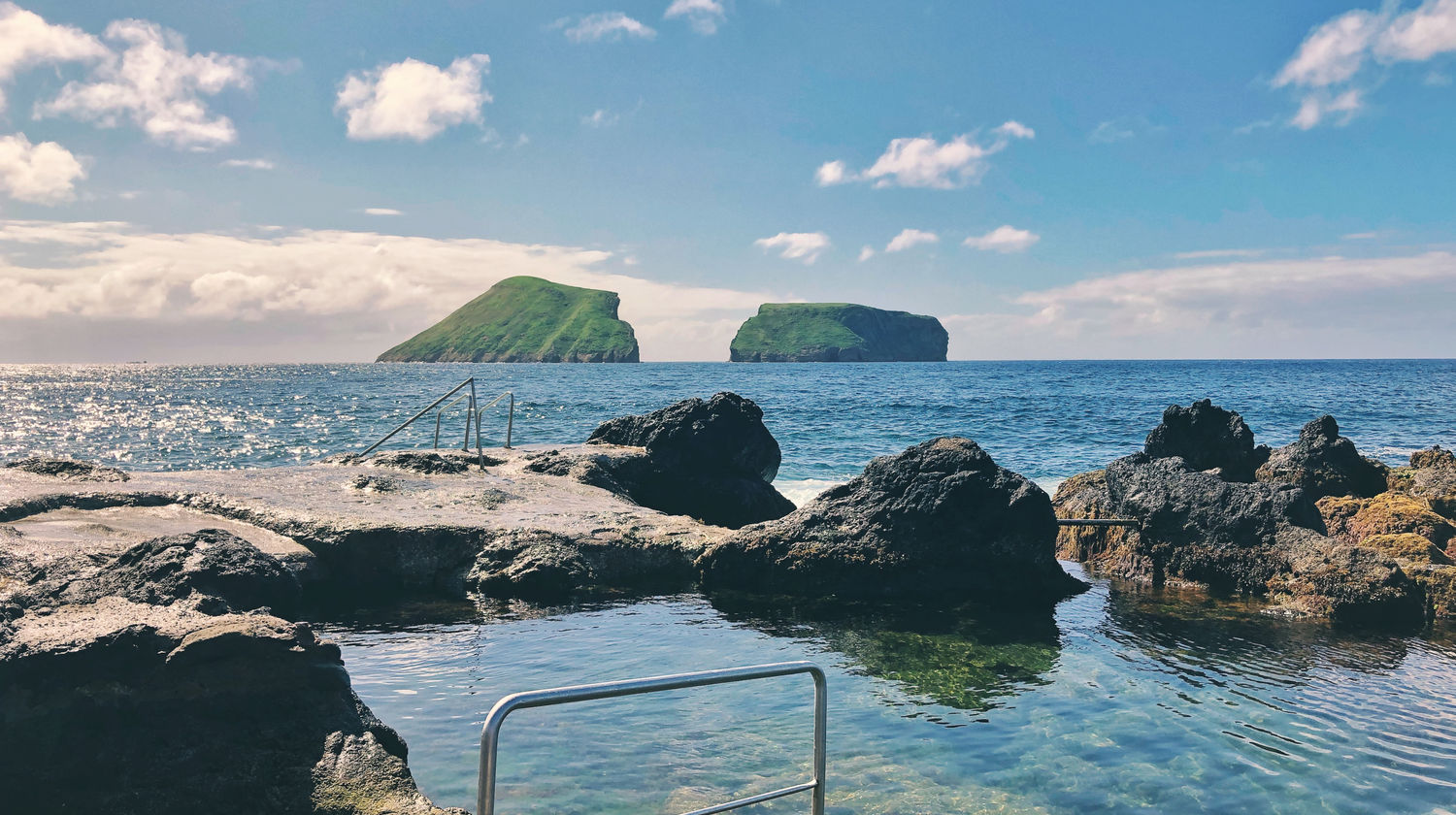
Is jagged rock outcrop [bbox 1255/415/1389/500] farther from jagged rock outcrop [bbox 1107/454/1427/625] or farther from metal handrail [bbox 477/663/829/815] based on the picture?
metal handrail [bbox 477/663/829/815]

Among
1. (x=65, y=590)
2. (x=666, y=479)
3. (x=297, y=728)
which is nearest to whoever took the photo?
(x=297, y=728)

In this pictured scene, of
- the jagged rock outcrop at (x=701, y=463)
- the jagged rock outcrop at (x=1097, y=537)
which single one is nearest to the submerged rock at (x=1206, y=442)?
the jagged rock outcrop at (x=1097, y=537)

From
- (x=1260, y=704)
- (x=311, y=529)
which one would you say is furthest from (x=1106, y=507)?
(x=311, y=529)

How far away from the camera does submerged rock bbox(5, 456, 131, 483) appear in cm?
1206

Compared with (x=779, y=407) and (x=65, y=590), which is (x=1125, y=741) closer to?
(x=65, y=590)

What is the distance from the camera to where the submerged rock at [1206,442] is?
55.2 feet

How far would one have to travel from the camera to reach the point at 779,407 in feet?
183

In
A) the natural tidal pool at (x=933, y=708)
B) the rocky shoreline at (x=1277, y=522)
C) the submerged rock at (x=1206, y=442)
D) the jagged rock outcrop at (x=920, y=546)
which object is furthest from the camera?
the submerged rock at (x=1206, y=442)

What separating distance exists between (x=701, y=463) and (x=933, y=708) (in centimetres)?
998

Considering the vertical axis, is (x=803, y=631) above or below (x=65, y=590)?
below

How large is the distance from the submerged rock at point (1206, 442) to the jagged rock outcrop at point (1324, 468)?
17.9 inches

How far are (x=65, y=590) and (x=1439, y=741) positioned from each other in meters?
10.9

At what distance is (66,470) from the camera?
1223 cm

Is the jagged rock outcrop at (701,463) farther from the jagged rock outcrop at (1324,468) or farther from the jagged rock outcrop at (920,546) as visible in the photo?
the jagged rock outcrop at (1324,468)
